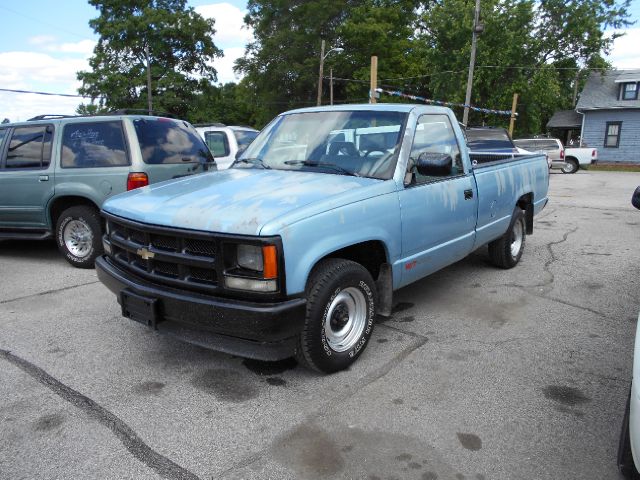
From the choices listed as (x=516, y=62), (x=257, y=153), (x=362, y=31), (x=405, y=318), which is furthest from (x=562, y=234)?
(x=362, y=31)

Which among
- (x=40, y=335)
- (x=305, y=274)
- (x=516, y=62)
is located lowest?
(x=40, y=335)

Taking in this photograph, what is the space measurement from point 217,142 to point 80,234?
358cm

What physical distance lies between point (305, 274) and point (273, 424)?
0.89m

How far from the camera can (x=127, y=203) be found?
358 cm

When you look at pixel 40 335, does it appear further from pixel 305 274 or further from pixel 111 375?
pixel 305 274

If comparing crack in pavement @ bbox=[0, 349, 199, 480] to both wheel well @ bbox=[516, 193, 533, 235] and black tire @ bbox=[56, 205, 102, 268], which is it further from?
wheel well @ bbox=[516, 193, 533, 235]

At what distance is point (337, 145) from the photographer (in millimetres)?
4078

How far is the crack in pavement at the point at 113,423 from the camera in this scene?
8.20ft

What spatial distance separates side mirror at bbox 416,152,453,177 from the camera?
12.1 ft

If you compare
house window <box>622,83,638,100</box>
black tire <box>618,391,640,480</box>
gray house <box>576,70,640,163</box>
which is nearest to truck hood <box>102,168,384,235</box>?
black tire <box>618,391,640,480</box>

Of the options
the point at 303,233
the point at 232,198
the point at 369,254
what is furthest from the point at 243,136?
the point at 303,233

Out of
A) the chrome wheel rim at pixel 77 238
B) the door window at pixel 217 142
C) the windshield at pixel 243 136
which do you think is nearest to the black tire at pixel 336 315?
the chrome wheel rim at pixel 77 238

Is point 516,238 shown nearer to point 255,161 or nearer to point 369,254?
point 369,254

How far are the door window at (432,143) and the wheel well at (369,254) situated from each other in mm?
576
